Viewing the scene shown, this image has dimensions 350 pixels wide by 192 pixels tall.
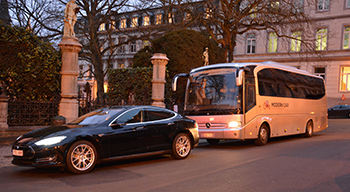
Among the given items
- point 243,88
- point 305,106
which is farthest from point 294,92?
point 243,88

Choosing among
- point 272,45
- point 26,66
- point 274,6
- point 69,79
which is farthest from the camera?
point 272,45

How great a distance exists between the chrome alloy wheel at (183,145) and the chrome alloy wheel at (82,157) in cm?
258

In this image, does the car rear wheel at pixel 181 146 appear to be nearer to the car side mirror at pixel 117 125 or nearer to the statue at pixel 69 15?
the car side mirror at pixel 117 125

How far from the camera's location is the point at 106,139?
7.69 m

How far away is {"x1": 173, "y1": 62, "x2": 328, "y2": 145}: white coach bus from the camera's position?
1195 cm

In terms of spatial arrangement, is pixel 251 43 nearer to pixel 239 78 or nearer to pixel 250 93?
pixel 250 93

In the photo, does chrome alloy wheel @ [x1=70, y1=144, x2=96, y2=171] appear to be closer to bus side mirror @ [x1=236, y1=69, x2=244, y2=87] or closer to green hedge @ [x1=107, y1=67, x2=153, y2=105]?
bus side mirror @ [x1=236, y1=69, x2=244, y2=87]

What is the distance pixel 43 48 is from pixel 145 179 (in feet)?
28.0

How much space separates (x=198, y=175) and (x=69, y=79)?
25.1 ft

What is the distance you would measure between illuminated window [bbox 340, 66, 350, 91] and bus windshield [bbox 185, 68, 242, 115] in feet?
104

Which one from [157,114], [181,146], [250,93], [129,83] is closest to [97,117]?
[157,114]

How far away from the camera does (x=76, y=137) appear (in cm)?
721

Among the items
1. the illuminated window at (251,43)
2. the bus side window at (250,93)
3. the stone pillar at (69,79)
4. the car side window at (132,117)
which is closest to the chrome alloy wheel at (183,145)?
the car side window at (132,117)

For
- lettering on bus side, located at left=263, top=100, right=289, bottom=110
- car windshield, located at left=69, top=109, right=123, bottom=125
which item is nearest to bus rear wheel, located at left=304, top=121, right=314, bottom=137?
lettering on bus side, located at left=263, top=100, right=289, bottom=110
